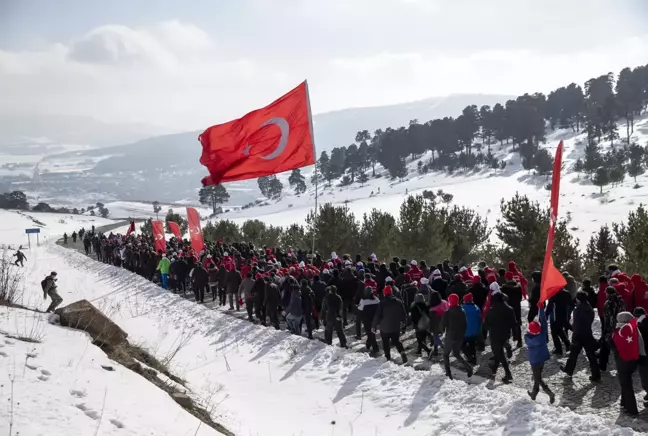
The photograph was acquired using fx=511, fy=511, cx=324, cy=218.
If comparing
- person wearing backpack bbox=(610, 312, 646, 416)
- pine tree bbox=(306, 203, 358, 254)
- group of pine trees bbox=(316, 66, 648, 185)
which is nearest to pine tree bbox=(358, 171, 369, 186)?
group of pine trees bbox=(316, 66, 648, 185)

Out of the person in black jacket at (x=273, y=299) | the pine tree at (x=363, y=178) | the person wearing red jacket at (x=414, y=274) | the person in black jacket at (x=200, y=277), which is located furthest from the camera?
the pine tree at (x=363, y=178)

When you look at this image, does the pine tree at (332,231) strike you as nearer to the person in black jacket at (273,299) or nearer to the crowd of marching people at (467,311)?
the crowd of marching people at (467,311)

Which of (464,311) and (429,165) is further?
(429,165)

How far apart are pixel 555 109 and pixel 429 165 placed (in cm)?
3463

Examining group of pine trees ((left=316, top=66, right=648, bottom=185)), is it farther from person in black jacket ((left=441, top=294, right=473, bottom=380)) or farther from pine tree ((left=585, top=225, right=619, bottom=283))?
person in black jacket ((left=441, top=294, right=473, bottom=380))

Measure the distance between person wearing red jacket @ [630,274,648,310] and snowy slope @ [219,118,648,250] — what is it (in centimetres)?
3503

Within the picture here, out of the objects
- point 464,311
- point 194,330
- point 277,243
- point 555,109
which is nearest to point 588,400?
point 464,311

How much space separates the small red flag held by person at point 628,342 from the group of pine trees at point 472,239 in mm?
11013

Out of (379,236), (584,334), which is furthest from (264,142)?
(379,236)

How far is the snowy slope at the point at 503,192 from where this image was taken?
189 ft

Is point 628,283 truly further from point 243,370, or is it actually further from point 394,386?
point 243,370

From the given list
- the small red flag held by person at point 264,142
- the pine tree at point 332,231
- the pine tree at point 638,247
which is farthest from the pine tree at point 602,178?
→ the small red flag held by person at point 264,142

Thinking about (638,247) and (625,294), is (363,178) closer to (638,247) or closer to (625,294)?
(638,247)

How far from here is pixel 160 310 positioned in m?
19.7
